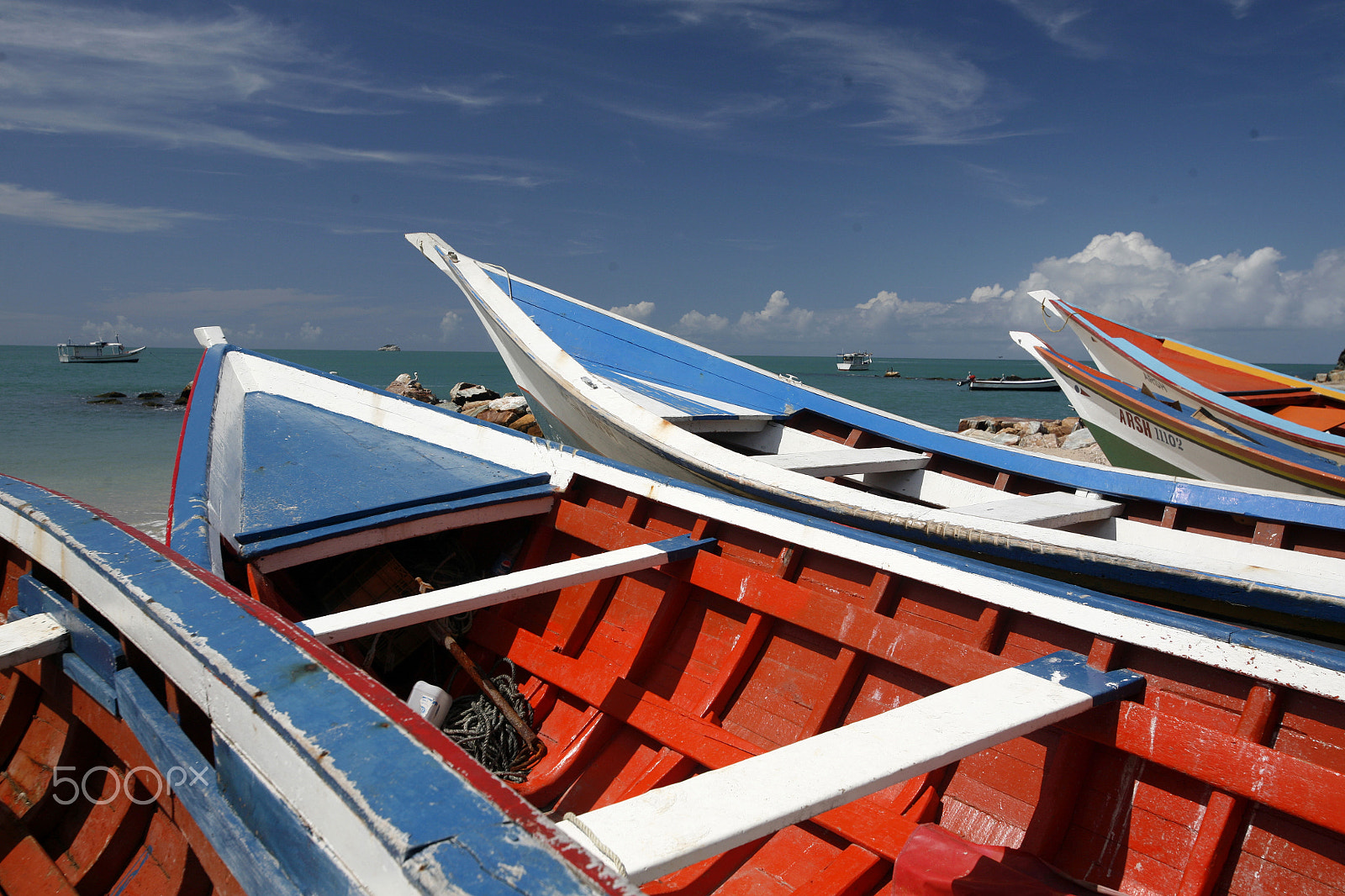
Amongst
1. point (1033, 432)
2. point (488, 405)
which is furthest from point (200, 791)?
point (1033, 432)

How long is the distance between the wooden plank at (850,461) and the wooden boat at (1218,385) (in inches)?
145

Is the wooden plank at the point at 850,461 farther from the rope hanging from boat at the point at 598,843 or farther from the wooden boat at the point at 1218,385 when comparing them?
the wooden boat at the point at 1218,385

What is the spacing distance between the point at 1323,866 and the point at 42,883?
3.18m

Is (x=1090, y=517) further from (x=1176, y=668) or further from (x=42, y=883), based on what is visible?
(x=42, y=883)

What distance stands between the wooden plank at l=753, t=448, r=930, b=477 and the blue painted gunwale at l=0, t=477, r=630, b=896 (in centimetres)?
324

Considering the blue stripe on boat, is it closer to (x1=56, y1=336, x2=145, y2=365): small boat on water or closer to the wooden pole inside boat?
the wooden pole inside boat

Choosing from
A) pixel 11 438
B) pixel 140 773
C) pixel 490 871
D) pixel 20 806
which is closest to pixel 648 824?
pixel 490 871

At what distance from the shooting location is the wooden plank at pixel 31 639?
1825 millimetres

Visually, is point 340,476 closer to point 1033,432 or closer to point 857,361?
point 1033,432

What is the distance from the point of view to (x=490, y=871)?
0.86 m

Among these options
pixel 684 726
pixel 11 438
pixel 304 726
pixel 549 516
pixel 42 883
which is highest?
pixel 304 726

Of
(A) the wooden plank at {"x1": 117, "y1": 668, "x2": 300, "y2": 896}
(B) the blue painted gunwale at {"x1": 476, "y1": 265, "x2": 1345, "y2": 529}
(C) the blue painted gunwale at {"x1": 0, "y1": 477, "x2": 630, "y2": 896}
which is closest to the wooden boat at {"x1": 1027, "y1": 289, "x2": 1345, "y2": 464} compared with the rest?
(B) the blue painted gunwale at {"x1": 476, "y1": 265, "x2": 1345, "y2": 529}

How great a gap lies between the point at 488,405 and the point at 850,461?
15554 millimetres

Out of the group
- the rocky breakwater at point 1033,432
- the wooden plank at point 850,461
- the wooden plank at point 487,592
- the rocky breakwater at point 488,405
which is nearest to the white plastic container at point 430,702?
the wooden plank at point 487,592
